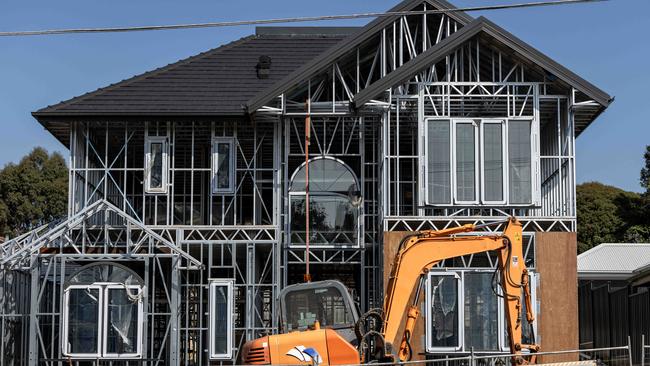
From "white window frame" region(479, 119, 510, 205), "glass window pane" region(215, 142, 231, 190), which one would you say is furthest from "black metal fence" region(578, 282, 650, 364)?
"glass window pane" region(215, 142, 231, 190)

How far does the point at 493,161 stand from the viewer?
2792 cm

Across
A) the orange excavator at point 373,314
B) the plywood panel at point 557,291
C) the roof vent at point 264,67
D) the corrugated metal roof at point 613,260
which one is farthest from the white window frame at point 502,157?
the corrugated metal roof at point 613,260

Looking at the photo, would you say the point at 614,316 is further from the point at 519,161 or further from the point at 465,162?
the point at 465,162

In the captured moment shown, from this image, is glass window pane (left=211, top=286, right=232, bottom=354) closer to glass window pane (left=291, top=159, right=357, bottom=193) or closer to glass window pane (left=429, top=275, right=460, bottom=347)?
glass window pane (left=291, top=159, right=357, bottom=193)

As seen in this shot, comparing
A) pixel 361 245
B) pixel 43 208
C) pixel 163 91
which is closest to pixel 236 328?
pixel 361 245

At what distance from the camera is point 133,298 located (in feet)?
88.5

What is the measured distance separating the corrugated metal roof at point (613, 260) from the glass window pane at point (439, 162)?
14.2 meters

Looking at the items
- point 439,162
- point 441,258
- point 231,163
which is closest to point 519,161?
point 439,162

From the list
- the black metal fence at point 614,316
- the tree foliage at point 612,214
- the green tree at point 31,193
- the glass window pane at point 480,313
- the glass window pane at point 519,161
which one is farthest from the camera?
the green tree at point 31,193

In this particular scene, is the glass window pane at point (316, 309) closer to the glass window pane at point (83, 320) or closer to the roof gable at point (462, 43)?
the glass window pane at point (83, 320)

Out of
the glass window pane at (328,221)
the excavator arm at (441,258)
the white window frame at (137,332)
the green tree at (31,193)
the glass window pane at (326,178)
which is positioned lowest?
the white window frame at (137,332)

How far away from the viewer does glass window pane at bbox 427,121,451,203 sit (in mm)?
27859

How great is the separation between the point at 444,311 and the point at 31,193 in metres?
43.2

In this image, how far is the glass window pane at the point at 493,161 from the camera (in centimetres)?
2781
